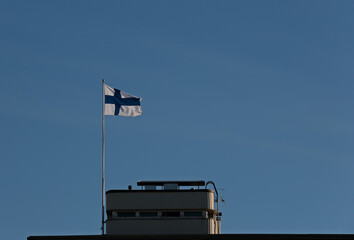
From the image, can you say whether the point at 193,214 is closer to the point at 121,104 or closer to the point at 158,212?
the point at 158,212

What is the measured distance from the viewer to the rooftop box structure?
8231cm

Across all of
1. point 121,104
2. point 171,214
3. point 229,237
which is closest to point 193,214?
point 171,214

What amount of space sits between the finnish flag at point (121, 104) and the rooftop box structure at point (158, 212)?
7.39 metres

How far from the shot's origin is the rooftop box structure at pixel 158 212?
82.3 meters

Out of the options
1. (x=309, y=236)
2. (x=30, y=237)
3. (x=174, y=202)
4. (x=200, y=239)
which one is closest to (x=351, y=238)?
(x=309, y=236)

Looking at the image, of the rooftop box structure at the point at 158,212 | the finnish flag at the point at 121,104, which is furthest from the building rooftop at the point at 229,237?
the finnish flag at the point at 121,104

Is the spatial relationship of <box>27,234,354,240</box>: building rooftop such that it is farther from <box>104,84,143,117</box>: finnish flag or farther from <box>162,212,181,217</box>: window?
<box>104,84,143,117</box>: finnish flag

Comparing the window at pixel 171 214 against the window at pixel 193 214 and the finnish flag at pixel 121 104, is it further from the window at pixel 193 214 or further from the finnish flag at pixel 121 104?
the finnish flag at pixel 121 104

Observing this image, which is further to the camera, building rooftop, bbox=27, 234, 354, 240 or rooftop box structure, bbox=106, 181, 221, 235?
rooftop box structure, bbox=106, 181, 221, 235

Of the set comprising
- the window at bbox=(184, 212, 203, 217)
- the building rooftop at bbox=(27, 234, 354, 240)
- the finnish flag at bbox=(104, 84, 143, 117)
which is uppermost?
the finnish flag at bbox=(104, 84, 143, 117)

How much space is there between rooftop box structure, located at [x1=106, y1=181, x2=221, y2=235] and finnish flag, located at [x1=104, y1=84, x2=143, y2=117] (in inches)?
291

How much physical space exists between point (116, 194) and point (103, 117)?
23.0ft

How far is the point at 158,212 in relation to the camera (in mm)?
82875

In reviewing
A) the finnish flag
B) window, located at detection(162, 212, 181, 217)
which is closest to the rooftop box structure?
window, located at detection(162, 212, 181, 217)
